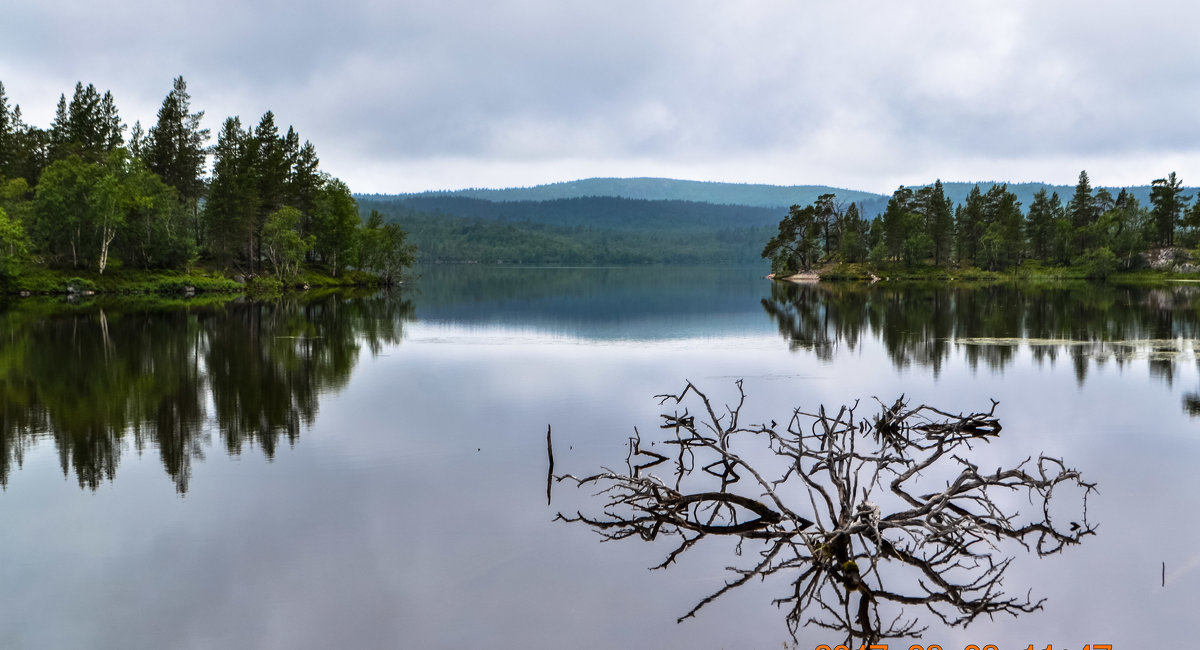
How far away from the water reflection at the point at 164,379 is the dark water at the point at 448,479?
0.57ft

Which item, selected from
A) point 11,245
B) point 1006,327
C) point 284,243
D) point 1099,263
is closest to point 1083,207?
point 1099,263

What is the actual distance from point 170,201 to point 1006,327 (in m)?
71.5

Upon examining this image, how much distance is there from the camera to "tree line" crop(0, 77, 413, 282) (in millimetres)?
72312

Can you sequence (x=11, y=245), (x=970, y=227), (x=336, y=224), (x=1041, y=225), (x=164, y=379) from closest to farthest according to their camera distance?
1. (x=164, y=379)
2. (x=11, y=245)
3. (x=336, y=224)
4. (x=970, y=227)
5. (x=1041, y=225)

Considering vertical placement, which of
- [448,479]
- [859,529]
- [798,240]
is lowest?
[448,479]

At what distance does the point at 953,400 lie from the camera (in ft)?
84.1

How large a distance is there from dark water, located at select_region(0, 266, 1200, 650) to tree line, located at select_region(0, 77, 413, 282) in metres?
37.4

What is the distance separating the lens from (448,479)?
17.4 m

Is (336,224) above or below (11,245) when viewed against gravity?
above

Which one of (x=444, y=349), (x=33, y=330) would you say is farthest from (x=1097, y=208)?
(x=33, y=330)

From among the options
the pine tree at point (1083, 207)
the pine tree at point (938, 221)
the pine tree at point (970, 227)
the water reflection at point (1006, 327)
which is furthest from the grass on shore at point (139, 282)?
the pine tree at point (1083, 207)

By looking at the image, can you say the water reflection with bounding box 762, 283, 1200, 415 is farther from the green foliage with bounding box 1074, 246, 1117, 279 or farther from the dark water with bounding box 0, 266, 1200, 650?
the green foliage with bounding box 1074, 246, 1117, 279

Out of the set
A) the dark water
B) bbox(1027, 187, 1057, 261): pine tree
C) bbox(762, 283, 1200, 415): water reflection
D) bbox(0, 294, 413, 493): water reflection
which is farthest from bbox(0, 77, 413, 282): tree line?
bbox(1027, 187, 1057, 261): pine tree

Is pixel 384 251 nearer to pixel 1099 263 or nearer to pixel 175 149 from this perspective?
pixel 175 149
